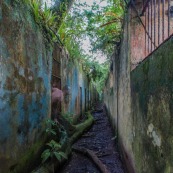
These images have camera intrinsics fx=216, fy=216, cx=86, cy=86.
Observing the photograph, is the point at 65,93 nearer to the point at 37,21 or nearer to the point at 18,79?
the point at 37,21

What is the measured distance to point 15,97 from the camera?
313 cm

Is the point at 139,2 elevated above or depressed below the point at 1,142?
above

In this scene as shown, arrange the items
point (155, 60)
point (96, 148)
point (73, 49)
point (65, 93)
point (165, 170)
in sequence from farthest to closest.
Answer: point (73, 49), point (65, 93), point (96, 148), point (155, 60), point (165, 170)

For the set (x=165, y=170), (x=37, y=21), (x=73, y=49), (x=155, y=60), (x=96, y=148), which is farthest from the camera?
(x=73, y=49)

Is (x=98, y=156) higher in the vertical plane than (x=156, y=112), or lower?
lower

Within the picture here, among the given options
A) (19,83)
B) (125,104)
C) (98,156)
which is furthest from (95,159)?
(19,83)

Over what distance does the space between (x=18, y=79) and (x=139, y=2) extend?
2665 mm

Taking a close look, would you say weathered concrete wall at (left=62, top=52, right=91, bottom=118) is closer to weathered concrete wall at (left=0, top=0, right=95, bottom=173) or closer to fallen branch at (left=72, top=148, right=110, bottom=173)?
fallen branch at (left=72, top=148, right=110, bottom=173)

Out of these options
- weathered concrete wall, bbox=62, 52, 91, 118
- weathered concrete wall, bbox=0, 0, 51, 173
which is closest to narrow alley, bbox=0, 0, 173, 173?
weathered concrete wall, bbox=0, 0, 51, 173

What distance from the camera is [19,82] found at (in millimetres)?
3258

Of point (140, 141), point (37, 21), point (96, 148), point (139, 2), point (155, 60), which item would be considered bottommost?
point (96, 148)

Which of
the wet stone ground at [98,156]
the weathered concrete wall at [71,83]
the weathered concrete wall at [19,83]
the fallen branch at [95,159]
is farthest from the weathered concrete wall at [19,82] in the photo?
the weathered concrete wall at [71,83]

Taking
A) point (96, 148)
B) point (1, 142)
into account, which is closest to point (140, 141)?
point (1, 142)

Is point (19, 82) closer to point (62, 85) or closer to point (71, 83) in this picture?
point (62, 85)
